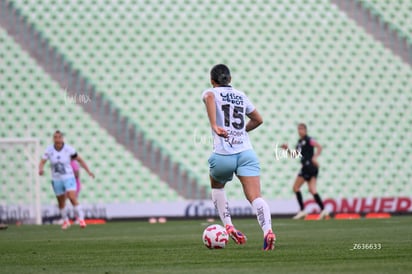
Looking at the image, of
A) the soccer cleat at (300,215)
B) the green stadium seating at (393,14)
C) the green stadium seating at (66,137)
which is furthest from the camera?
the green stadium seating at (393,14)

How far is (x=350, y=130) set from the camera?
79.5 feet

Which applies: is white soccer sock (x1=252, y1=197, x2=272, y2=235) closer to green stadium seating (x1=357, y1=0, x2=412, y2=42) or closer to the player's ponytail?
the player's ponytail

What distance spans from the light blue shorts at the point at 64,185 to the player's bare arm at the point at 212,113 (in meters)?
9.37

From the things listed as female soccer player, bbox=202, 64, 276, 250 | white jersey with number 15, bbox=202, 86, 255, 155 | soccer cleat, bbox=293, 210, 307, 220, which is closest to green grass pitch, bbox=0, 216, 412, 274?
female soccer player, bbox=202, 64, 276, 250

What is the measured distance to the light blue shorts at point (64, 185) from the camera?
17922 mm

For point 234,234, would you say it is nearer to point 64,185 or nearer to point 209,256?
point 209,256

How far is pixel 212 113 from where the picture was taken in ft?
29.4

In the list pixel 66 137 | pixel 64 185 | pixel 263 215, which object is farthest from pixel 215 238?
pixel 66 137

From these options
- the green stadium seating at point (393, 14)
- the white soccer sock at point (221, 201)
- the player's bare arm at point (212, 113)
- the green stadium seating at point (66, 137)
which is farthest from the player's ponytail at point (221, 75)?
the green stadium seating at point (393, 14)

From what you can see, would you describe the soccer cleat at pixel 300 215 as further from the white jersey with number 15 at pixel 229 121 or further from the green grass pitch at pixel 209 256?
the white jersey with number 15 at pixel 229 121

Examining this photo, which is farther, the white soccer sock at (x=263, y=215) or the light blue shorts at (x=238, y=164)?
the light blue shorts at (x=238, y=164)

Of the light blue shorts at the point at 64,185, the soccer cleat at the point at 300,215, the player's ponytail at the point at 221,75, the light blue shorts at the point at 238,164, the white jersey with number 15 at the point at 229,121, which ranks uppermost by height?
the player's ponytail at the point at 221,75

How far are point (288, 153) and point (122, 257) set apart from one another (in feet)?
50.9

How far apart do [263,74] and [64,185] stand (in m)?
8.12
